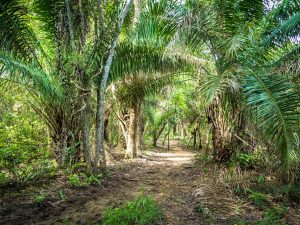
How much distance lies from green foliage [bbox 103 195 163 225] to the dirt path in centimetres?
16

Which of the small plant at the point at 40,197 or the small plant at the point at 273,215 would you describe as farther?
the small plant at the point at 40,197

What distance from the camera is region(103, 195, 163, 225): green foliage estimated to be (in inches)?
138

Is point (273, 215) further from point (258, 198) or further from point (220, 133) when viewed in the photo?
point (220, 133)

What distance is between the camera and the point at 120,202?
14.2 ft

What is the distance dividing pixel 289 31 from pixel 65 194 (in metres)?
5.49

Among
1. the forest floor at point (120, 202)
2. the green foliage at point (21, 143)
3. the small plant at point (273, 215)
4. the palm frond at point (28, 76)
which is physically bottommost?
the small plant at point (273, 215)

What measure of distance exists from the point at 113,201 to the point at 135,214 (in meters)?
0.84

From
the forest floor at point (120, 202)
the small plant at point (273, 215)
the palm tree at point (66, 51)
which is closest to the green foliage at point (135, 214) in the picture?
the forest floor at point (120, 202)

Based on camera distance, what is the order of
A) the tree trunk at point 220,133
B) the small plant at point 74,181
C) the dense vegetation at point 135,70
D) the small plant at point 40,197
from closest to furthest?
the small plant at point 40,197
the dense vegetation at point 135,70
the small plant at point 74,181
the tree trunk at point 220,133

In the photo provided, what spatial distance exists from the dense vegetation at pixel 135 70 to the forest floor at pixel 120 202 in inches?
9.0

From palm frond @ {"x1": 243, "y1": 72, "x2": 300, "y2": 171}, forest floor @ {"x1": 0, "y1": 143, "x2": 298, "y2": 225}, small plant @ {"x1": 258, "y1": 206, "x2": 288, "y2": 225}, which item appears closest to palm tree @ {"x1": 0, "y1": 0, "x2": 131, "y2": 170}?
forest floor @ {"x1": 0, "y1": 143, "x2": 298, "y2": 225}

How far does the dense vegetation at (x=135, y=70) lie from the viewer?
4.75 metres

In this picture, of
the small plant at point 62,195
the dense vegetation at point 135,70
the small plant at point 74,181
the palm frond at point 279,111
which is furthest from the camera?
the small plant at point 74,181

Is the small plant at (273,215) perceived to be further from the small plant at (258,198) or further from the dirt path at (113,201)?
the dirt path at (113,201)
